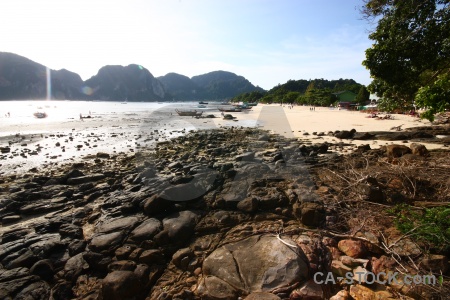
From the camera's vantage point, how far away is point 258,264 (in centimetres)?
372

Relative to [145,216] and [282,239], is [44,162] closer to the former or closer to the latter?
[145,216]

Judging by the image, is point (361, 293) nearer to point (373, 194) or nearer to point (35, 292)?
point (373, 194)

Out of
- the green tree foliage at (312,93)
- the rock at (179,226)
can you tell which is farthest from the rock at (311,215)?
the green tree foliage at (312,93)

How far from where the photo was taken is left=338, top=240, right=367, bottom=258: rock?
12.5ft

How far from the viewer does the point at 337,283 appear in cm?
344

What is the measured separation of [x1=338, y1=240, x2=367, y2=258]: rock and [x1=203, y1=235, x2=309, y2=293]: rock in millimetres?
839

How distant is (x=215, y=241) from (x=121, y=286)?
1877 mm

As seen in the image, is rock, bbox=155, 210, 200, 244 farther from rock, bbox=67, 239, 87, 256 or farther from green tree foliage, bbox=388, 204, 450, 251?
green tree foliage, bbox=388, 204, 450, 251

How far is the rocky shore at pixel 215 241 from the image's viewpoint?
348cm

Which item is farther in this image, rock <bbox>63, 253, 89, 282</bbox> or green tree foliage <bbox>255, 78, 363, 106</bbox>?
green tree foliage <bbox>255, 78, 363, 106</bbox>

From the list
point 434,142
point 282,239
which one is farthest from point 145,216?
point 434,142

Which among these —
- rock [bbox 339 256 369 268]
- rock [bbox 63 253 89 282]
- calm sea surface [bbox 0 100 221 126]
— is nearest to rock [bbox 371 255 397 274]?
rock [bbox 339 256 369 268]

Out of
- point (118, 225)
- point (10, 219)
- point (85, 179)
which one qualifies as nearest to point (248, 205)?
point (118, 225)

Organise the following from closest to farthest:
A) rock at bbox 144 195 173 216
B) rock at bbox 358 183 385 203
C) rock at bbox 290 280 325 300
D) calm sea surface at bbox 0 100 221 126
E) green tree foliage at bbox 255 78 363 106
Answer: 1. rock at bbox 290 280 325 300
2. rock at bbox 358 183 385 203
3. rock at bbox 144 195 173 216
4. calm sea surface at bbox 0 100 221 126
5. green tree foliage at bbox 255 78 363 106
